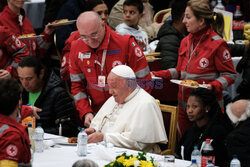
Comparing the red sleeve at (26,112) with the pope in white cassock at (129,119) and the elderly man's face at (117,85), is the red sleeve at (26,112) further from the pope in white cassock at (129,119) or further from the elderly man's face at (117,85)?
the elderly man's face at (117,85)

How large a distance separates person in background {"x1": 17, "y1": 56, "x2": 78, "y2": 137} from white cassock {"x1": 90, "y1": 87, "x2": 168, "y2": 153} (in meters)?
0.65

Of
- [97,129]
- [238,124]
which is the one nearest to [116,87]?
[97,129]

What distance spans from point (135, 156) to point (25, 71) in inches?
89.1

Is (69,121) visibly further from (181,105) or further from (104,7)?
(104,7)

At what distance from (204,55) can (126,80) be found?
41.4 inches

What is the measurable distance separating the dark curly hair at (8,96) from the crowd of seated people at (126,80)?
5.19ft

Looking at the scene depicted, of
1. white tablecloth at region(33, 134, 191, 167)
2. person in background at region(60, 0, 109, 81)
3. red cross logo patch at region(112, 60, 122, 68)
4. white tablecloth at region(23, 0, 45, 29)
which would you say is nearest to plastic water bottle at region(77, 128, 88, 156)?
white tablecloth at region(33, 134, 191, 167)

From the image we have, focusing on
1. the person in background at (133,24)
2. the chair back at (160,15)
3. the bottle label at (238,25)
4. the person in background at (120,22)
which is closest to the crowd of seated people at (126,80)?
the person in background at (133,24)

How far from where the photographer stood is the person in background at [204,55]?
18.7 ft

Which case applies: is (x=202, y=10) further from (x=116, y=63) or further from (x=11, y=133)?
(x=11, y=133)

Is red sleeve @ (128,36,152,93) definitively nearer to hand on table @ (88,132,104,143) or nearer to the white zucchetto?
the white zucchetto

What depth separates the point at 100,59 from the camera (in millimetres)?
5770

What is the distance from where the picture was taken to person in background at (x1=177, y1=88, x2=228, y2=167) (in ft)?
17.0

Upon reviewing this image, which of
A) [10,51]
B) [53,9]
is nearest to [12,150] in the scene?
[10,51]
